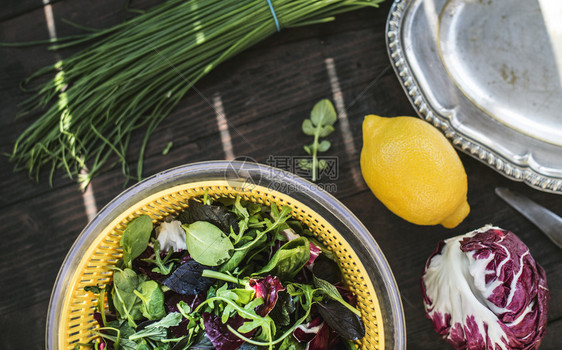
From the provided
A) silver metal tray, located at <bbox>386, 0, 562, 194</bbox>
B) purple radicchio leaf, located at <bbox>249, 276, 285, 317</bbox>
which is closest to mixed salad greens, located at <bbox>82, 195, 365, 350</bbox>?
purple radicchio leaf, located at <bbox>249, 276, 285, 317</bbox>

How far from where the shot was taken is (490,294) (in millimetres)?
686

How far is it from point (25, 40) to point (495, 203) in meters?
1.06

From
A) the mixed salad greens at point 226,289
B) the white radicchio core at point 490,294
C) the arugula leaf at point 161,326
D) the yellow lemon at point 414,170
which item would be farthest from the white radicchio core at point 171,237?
the white radicchio core at point 490,294

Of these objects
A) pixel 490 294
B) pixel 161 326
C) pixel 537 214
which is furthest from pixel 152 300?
pixel 537 214

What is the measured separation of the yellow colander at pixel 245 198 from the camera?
64 cm

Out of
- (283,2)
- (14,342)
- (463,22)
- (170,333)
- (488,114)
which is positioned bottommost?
(14,342)

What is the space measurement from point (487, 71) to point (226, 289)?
66 centimetres

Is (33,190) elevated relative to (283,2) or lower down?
lower down

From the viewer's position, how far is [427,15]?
80 centimetres

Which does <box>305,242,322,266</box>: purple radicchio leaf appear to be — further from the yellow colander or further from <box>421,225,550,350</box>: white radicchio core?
<box>421,225,550,350</box>: white radicchio core

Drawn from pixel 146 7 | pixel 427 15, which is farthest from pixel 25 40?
pixel 427 15

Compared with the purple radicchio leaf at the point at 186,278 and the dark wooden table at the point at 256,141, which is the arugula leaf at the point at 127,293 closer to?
the purple radicchio leaf at the point at 186,278

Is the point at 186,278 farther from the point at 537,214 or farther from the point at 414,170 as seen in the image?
the point at 537,214

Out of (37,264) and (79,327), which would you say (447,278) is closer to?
(79,327)
